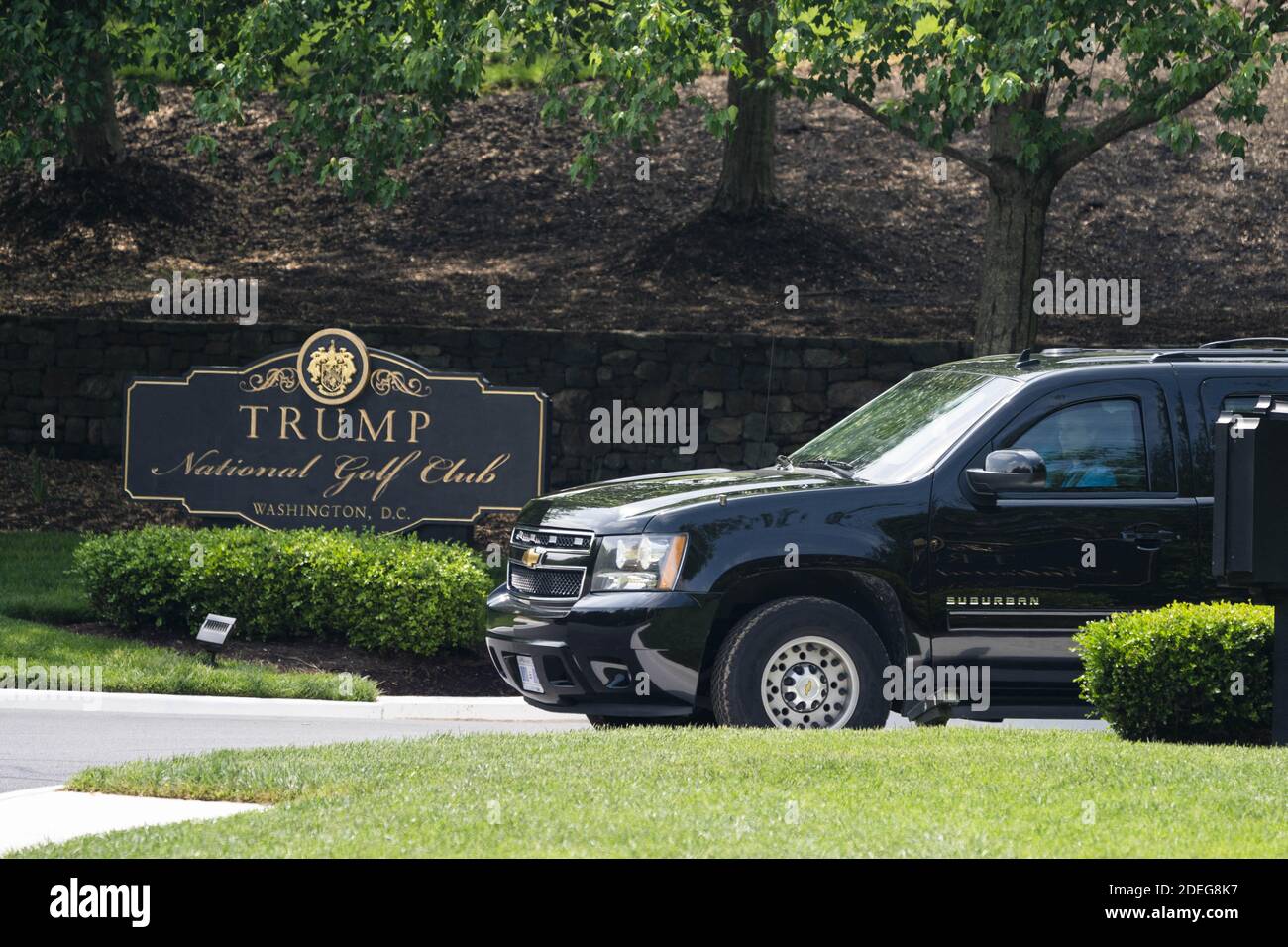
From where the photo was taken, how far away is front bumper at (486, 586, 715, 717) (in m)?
7.96

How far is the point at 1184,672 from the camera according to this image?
7.72 meters

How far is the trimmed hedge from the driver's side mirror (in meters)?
4.83

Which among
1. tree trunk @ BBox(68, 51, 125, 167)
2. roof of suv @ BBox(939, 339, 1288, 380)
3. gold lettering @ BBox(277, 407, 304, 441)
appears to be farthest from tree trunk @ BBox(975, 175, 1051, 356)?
tree trunk @ BBox(68, 51, 125, 167)

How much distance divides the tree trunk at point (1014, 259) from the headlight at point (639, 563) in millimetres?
7361

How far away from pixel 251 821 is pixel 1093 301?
15444 millimetres

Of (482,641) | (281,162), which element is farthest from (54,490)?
(482,641)

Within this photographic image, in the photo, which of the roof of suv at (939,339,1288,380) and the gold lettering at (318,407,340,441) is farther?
the gold lettering at (318,407,340,441)

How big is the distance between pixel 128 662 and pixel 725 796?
5.97 metres

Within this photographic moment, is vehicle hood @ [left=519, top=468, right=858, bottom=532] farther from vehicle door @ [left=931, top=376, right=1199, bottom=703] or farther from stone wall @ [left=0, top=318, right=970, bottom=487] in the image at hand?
stone wall @ [left=0, top=318, right=970, bottom=487]

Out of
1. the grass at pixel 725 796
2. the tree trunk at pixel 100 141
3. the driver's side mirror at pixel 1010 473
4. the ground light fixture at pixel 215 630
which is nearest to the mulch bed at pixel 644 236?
the tree trunk at pixel 100 141

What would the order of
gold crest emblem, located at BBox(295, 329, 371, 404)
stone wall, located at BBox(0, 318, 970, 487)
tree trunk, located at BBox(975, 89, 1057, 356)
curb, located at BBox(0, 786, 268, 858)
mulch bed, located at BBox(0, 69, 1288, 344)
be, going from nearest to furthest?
curb, located at BBox(0, 786, 268, 858), gold crest emblem, located at BBox(295, 329, 371, 404), tree trunk, located at BBox(975, 89, 1057, 356), stone wall, located at BBox(0, 318, 970, 487), mulch bed, located at BBox(0, 69, 1288, 344)

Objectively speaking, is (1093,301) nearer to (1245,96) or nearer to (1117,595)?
(1245,96)

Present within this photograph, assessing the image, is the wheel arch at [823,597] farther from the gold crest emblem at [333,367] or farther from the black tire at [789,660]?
the gold crest emblem at [333,367]

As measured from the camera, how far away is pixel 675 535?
26.3 ft
